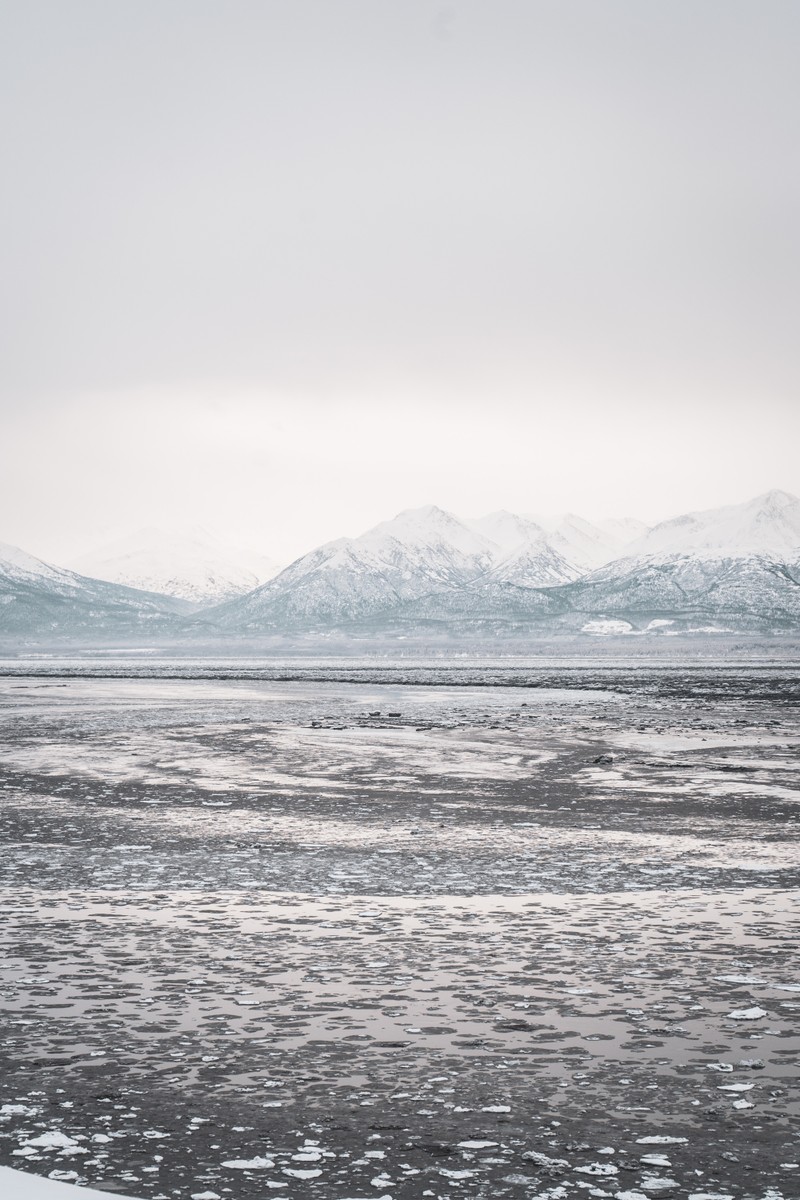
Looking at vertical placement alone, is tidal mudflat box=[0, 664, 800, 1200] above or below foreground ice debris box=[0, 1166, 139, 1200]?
below

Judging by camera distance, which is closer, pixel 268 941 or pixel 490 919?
pixel 268 941

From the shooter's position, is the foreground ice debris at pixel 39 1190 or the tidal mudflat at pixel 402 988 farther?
the tidal mudflat at pixel 402 988

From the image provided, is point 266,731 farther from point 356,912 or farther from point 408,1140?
point 408,1140

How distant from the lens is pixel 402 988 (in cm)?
1102

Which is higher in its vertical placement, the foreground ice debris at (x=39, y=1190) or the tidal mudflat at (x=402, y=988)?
the foreground ice debris at (x=39, y=1190)

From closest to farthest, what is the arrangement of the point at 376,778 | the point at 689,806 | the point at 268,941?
the point at 268,941, the point at 689,806, the point at 376,778

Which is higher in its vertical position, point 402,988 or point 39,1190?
point 39,1190

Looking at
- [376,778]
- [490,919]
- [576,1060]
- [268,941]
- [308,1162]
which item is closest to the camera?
[308,1162]

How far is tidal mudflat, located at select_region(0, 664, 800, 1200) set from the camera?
756 cm

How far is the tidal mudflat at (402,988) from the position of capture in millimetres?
7562

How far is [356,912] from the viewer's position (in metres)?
14.3

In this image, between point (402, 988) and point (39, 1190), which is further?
point (402, 988)

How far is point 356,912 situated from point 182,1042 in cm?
488

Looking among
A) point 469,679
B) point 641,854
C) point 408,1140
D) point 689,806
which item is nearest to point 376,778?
point 689,806
